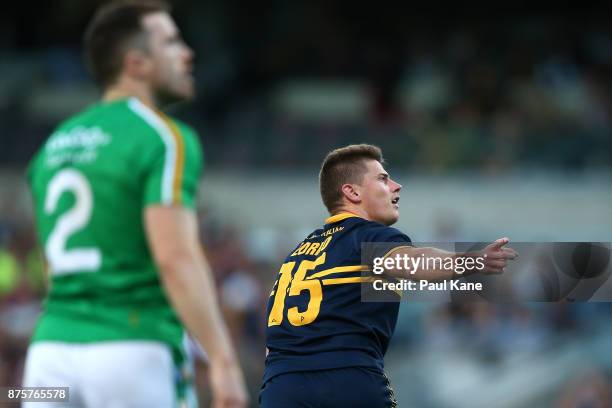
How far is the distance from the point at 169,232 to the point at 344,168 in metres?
0.64

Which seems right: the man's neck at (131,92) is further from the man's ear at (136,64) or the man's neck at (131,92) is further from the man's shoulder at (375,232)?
the man's shoulder at (375,232)

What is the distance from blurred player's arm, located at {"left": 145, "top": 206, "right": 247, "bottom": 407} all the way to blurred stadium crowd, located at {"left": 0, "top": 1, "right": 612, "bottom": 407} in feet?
21.9

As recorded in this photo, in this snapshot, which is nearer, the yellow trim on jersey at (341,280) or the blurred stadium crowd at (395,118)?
the yellow trim on jersey at (341,280)

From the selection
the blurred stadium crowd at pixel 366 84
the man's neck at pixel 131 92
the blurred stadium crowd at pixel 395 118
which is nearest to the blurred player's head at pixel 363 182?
the man's neck at pixel 131 92

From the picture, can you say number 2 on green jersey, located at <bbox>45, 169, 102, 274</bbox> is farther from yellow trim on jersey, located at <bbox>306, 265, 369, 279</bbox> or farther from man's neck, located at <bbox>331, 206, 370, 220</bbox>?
man's neck, located at <bbox>331, 206, 370, 220</bbox>

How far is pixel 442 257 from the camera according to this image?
336 centimetres

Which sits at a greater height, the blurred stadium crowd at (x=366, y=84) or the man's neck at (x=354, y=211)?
the blurred stadium crowd at (x=366, y=84)

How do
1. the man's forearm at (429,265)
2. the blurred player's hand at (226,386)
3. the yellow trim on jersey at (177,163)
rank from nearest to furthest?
the man's forearm at (429,265)
the blurred player's hand at (226,386)
the yellow trim on jersey at (177,163)

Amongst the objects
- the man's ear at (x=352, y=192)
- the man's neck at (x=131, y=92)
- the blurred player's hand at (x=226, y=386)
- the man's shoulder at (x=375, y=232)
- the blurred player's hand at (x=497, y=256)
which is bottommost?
the blurred player's hand at (x=226, y=386)

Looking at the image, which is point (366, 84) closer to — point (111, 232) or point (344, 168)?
→ point (344, 168)

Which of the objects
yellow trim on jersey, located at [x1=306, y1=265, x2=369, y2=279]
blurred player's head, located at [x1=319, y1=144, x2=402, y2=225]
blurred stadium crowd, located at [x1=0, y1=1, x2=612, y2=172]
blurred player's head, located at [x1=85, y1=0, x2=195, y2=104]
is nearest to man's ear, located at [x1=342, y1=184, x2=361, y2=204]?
blurred player's head, located at [x1=319, y1=144, x2=402, y2=225]

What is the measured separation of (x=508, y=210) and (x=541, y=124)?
5.56 ft

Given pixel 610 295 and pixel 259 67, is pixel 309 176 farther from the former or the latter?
pixel 610 295

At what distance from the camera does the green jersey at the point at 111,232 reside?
151 inches
